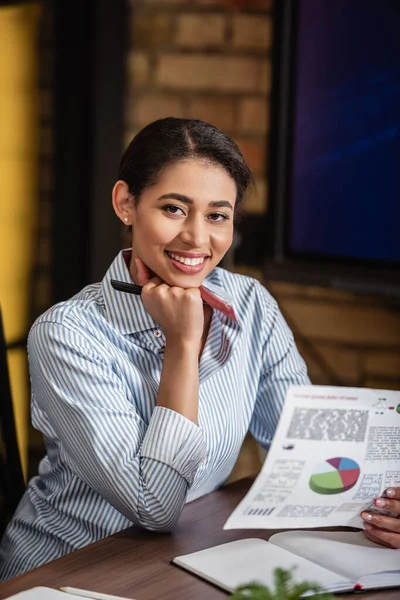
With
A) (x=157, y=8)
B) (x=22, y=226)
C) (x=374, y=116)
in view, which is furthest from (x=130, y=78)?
(x=374, y=116)

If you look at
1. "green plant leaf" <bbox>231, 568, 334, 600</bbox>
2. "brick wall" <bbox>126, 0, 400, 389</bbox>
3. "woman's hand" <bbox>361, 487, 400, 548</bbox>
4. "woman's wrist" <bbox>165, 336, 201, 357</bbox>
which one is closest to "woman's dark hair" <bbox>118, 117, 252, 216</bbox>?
"woman's wrist" <bbox>165, 336, 201, 357</bbox>

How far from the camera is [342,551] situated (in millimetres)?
1118

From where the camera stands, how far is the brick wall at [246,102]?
270 cm

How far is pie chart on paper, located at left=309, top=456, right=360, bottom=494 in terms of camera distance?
1.13m

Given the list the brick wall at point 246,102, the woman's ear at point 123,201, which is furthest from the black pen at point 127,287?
the brick wall at point 246,102

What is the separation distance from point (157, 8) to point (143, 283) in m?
1.71

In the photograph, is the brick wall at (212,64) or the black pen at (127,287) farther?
the brick wall at (212,64)

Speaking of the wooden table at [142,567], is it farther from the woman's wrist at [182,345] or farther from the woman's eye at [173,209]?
the woman's eye at [173,209]

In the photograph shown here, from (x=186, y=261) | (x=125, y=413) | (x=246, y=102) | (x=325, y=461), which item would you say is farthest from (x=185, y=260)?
(x=246, y=102)

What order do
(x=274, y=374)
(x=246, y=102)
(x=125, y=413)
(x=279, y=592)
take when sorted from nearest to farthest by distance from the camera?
(x=279, y=592) → (x=125, y=413) → (x=274, y=374) → (x=246, y=102)

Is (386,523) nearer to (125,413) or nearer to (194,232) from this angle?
(125,413)

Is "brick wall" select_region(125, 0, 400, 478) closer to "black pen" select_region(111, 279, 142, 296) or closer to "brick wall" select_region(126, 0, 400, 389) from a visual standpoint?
"brick wall" select_region(126, 0, 400, 389)

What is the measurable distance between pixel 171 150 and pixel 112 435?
1.47 ft

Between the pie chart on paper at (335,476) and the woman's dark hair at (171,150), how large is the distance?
50cm
